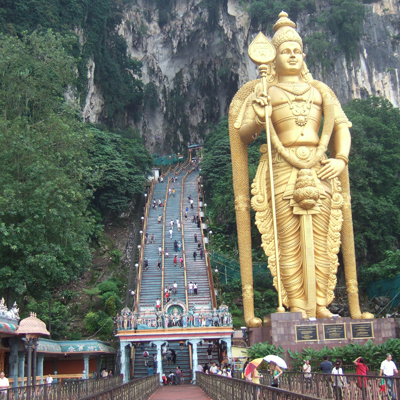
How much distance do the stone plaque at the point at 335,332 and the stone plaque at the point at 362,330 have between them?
0.74ft

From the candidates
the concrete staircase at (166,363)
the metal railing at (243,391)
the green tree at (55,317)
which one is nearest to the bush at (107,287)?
the green tree at (55,317)

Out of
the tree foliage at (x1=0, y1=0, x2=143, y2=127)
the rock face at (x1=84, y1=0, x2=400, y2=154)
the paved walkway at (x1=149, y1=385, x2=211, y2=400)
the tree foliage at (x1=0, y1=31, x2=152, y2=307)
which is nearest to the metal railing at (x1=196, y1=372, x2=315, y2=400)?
the paved walkway at (x1=149, y1=385, x2=211, y2=400)

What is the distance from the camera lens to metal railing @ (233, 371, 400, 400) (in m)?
5.28

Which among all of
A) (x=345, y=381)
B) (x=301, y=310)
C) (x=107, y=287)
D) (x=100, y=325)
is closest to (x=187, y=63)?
(x=107, y=287)

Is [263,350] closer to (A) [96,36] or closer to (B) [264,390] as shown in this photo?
(B) [264,390]

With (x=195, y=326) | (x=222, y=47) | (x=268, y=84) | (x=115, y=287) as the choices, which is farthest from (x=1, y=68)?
(x=222, y=47)

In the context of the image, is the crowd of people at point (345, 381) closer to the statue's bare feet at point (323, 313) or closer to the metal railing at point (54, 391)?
the metal railing at point (54, 391)

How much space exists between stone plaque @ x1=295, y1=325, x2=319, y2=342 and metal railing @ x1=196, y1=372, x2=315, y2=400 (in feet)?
8.94

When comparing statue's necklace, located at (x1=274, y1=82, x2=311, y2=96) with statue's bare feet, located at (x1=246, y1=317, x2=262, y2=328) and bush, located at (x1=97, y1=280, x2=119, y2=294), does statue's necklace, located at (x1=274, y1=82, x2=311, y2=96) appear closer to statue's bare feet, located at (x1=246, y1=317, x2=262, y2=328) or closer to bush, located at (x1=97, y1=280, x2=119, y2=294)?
statue's bare feet, located at (x1=246, y1=317, x2=262, y2=328)

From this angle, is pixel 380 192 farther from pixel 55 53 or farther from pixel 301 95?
pixel 55 53

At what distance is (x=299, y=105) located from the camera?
538 inches

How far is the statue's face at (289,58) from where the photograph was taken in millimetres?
13891

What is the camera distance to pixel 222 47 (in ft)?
142

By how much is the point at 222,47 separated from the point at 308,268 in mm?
33456
